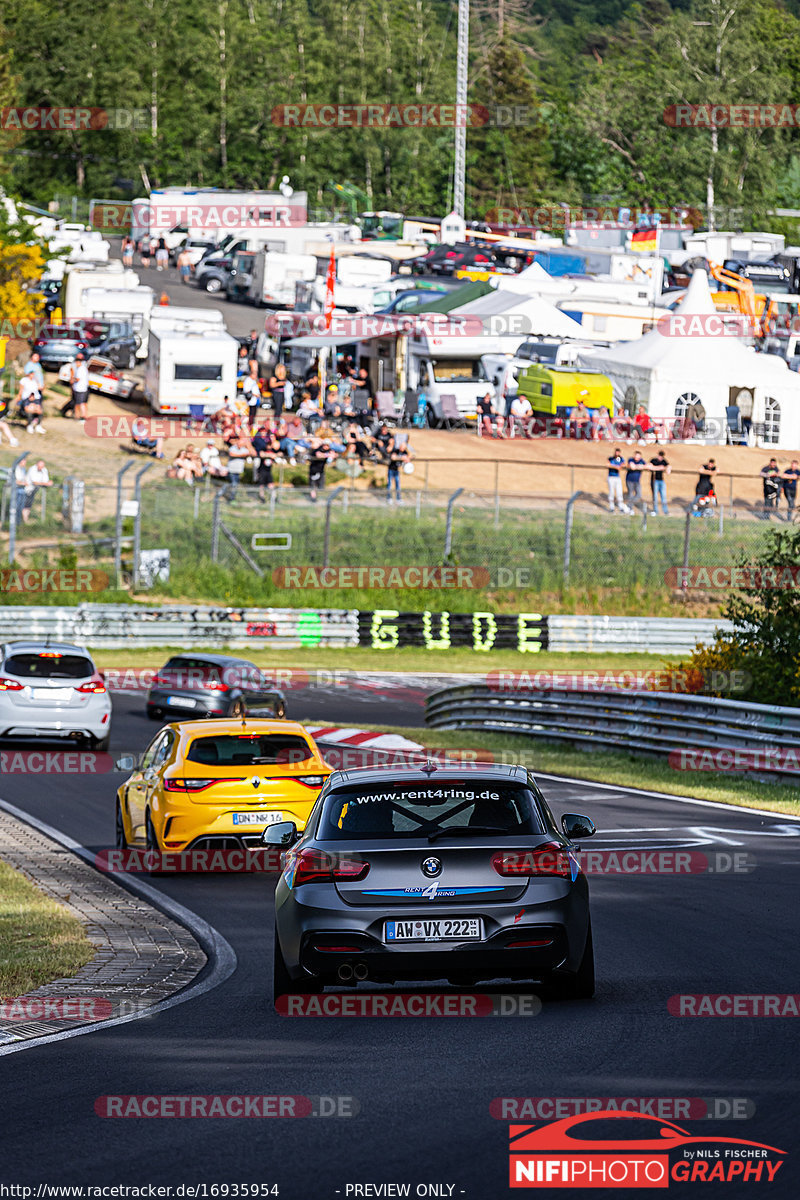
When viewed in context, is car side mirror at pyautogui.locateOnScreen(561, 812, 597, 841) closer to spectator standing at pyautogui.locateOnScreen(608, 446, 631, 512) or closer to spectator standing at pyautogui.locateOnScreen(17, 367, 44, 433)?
spectator standing at pyautogui.locateOnScreen(608, 446, 631, 512)

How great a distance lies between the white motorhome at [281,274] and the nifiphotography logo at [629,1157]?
69.6 metres

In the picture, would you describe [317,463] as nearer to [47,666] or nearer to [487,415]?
[487,415]

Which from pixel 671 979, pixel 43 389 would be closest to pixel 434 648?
pixel 43 389

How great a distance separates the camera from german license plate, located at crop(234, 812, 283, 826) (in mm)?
14438

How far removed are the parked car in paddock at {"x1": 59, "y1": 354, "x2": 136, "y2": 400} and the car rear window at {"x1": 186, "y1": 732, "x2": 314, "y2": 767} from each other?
40154mm

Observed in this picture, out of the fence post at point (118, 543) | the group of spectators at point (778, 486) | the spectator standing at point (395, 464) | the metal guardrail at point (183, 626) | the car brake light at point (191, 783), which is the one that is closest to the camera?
the car brake light at point (191, 783)

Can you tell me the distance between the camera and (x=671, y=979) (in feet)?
31.2

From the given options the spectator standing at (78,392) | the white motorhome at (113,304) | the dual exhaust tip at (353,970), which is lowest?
the dual exhaust tip at (353,970)

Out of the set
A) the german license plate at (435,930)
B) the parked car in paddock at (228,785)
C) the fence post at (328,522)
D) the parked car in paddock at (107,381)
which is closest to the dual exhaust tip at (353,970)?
the german license plate at (435,930)

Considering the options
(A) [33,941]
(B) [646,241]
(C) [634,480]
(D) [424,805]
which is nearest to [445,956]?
(D) [424,805]

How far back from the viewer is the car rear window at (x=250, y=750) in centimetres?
1477

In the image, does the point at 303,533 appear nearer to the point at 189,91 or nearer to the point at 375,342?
the point at 375,342

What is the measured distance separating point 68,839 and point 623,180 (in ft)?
386

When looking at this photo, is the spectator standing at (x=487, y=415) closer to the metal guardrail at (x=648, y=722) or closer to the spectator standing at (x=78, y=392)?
the spectator standing at (x=78, y=392)
